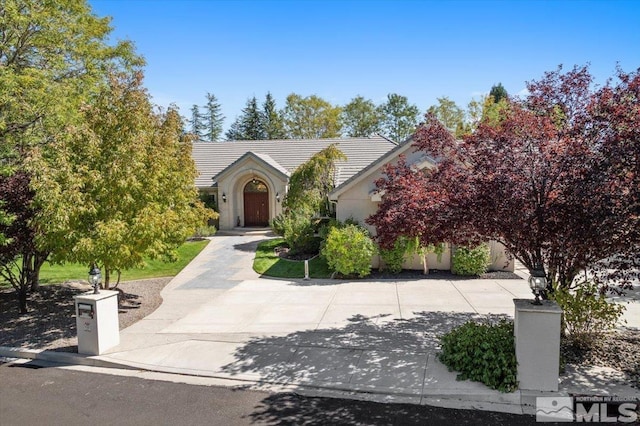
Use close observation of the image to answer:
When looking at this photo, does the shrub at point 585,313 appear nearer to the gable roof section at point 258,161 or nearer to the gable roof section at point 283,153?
the gable roof section at point 283,153

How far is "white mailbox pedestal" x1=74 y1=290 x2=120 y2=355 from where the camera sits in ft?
25.8

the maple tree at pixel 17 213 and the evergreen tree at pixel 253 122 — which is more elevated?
the evergreen tree at pixel 253 122

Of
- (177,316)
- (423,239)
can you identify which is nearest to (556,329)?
(423,239)

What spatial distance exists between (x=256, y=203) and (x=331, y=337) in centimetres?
1939

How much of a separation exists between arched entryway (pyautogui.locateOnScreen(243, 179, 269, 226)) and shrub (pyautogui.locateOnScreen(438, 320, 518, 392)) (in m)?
20.9

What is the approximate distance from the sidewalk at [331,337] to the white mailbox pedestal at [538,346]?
0.31 m

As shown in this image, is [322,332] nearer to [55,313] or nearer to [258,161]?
[55,313]

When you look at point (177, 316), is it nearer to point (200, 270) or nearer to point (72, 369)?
point (72, 369)

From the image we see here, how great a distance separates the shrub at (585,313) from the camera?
23.5ft

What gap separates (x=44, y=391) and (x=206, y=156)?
2467cm

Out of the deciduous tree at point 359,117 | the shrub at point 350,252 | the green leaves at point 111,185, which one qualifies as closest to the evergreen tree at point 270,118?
the deciduous tree at point 359,117

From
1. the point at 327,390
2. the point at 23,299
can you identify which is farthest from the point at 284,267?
the point at 327,390

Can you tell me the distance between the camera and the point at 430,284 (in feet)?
44.4

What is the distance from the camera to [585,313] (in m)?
7.27
